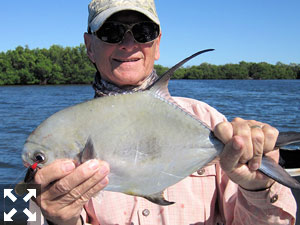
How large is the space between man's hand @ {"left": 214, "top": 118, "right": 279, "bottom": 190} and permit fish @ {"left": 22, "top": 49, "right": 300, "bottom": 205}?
71 mm

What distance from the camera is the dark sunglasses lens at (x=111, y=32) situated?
8.15ft

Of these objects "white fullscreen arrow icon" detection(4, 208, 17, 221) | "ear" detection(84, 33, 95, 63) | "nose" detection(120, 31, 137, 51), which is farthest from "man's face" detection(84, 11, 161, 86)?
"white fullscreen arrow icon" detection(4, 208, 17, 221)

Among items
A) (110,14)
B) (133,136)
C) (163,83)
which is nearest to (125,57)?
(110,14)

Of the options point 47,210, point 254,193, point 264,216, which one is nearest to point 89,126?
point 47,210

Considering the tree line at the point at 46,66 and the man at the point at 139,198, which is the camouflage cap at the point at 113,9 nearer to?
the man at the point at 139,198

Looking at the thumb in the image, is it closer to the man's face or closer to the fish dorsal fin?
the fish dorsal fin

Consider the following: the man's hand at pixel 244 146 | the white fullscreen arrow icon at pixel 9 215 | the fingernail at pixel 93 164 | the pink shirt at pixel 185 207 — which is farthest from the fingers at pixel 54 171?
the white fullscreen arrow icon at pixel 9 215

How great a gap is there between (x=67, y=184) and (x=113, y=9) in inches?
56.0

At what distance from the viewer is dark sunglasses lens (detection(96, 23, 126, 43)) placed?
8.15 ft

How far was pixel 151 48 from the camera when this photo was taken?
2.66 metres

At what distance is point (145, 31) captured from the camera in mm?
2506

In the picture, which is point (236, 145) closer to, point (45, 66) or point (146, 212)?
point (146, 212)

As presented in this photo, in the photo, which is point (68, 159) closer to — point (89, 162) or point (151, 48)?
point (89, 162)

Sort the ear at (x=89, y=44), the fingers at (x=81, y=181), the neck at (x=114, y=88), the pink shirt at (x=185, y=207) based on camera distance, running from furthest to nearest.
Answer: the ear at (x=89, y=44) < the neck at (x=114, y=88) < the pink shirt at (x=185, y=207) < the fingers at (x=81, y=181)
